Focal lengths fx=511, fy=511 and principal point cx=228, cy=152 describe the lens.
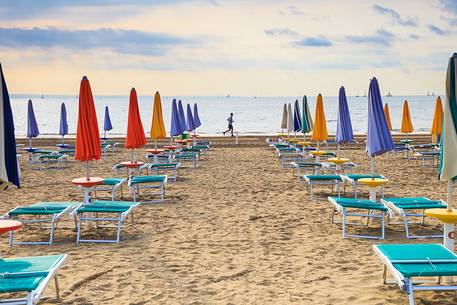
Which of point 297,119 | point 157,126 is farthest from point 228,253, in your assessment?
point 297,119

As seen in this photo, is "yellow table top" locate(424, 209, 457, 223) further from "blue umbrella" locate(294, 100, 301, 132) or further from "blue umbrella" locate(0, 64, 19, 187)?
"blue umbrella" locate(294, 100, 301, 132)

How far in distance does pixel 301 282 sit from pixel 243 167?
11.2 metres

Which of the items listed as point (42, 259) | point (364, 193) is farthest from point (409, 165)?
point (42, 259)

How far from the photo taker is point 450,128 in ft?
16.9

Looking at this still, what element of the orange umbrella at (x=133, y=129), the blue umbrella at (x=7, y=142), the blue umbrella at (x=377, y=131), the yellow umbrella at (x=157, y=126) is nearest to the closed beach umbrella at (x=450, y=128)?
the blue umbrella at (x=377, y=131)

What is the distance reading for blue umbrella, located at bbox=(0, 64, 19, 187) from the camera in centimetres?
501

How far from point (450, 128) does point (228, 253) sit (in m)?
3.26

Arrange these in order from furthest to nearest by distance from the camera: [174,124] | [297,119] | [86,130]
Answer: [297,119] → [174,124] → [86,130]

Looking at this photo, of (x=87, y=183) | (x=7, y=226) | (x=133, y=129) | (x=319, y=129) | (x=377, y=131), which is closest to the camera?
(x=7, y=226)

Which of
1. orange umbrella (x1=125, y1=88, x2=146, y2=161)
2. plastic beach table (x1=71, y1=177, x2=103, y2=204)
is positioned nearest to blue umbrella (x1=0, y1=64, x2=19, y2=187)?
plastic beach table (x1=71, y1=177, x2=103, y2=204)

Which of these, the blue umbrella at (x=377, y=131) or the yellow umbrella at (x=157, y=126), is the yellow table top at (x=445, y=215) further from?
the yellow umbrella at (x=157, y=126)

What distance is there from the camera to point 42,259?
520 centimetres

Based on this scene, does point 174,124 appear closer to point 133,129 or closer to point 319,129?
point 319,129

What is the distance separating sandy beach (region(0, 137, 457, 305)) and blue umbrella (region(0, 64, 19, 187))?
134 cm
